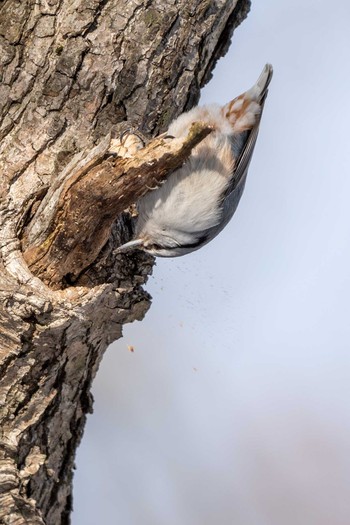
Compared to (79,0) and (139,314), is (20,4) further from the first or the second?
(139,314)

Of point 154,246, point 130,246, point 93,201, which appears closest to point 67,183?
point 93,201

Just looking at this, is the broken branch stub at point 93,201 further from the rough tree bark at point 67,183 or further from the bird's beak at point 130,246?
the bird's beak at point 130,246

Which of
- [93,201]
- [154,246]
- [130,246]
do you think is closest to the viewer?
[93,201]

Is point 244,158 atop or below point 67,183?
atop

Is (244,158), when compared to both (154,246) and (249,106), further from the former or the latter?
(154,246)

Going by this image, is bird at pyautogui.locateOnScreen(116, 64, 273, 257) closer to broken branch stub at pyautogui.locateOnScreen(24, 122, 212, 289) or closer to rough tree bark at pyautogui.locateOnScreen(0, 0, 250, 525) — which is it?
rough tree bark at pyautogui.locateOnScreen(0, 0, 250, 525)

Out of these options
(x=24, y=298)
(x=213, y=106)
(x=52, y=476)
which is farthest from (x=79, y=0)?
(x=52, y=476)

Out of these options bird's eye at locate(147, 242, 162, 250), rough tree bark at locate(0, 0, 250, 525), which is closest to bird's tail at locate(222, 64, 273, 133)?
rough tree bark at locate(0, 0, 250, 525)
